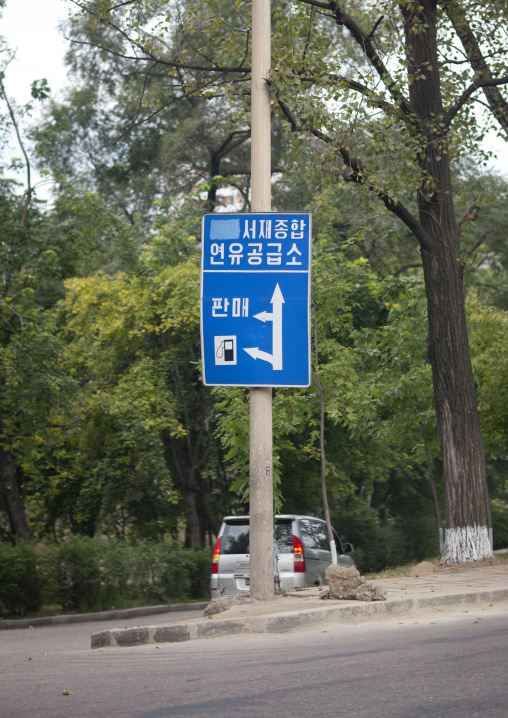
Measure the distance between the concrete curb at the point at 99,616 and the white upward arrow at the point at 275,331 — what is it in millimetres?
9214

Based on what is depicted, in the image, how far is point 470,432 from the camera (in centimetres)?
1352

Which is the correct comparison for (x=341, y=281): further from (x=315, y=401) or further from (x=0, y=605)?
(x=0, y=605)

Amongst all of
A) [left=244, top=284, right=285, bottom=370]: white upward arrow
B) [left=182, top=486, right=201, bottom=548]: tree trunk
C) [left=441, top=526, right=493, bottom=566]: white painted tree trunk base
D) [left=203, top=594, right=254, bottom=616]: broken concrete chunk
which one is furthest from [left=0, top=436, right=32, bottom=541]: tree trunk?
[left=244, top=284, right=285, bottom=370]: white upward arrow

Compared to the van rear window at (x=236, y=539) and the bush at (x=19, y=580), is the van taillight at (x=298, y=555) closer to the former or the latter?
the van rear window at (x=236, y=539)

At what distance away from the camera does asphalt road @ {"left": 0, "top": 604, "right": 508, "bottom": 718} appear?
470 cm

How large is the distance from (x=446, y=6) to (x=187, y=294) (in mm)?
9242

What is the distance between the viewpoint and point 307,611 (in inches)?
340

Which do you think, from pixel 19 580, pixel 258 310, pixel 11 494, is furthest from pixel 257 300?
pixel 11 494

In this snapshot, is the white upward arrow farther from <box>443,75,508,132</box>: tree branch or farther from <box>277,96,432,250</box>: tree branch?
<box>443,75,508,132</box>: tree branch

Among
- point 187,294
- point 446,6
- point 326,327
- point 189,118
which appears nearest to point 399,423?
point 326,327

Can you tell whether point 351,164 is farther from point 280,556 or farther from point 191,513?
point 191,513

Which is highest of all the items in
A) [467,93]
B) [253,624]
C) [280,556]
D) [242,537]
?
[467,93]

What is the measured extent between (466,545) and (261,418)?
16.9 ft

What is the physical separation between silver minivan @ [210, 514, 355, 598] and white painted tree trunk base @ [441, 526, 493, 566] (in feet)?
7.54
